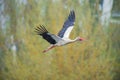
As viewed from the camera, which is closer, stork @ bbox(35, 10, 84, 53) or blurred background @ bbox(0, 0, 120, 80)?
stork @ bbox(35, 10, 84, 53)

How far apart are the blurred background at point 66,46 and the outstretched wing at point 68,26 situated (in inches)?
1.9

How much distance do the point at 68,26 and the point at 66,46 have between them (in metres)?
0.18

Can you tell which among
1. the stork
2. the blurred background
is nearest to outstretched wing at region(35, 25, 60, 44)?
the stork

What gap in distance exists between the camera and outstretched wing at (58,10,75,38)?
2.71 metres

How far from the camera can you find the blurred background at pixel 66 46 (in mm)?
2863

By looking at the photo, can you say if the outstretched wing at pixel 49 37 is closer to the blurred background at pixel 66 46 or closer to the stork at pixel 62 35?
the stork at pixel 62 35

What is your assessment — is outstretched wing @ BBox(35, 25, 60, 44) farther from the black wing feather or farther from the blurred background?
the blurred background

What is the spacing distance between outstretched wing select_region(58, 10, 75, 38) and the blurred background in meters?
0.05

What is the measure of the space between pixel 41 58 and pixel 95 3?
0.66 metres

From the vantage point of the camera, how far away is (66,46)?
284 cm

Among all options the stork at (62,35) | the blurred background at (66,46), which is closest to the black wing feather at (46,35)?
the stork at (62,35)

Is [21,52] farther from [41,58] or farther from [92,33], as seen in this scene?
[92,33]

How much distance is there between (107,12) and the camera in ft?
9.35

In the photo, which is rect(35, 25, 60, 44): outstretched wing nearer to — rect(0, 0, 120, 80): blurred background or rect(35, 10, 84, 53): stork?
rect(35, 10, 84, 53): stork
